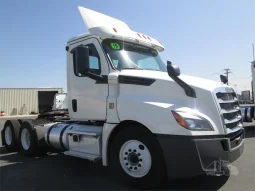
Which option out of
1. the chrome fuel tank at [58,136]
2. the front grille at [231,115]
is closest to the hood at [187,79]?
the front grille at [231,115]

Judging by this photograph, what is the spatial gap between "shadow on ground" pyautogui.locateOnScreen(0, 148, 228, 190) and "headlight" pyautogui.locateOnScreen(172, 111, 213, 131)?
1.13m

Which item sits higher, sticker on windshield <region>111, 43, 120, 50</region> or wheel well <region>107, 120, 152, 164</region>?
sticker on windshield <region>111, 43, 120, 50</region>

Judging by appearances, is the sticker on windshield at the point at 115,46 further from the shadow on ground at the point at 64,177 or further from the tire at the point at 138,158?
the shadow on ground at the point at 64,177

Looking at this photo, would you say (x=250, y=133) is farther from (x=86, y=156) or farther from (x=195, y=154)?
(x=195, y=154)

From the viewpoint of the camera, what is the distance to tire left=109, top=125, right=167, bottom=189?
14.7 ft

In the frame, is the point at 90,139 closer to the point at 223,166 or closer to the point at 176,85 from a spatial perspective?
the point at 176,85

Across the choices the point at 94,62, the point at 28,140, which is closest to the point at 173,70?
the point at 94,62

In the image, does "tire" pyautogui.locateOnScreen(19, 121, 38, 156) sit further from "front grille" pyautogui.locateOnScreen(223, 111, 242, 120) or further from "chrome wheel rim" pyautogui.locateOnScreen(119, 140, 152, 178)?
"front grille" pyautogui.locateOnScreen(223, 111, 242, 120)

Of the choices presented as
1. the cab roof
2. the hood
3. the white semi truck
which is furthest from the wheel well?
the cab roof

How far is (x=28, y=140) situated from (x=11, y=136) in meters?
0.93

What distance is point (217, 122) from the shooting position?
14.4 feet

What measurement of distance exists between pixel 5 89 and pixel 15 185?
41.6m

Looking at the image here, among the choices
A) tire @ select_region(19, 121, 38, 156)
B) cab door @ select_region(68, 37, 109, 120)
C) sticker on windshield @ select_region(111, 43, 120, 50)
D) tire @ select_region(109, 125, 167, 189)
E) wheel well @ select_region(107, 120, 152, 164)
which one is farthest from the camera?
tire @ select_region(19, 121, 38, 156)

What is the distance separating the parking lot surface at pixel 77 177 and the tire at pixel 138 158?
31 cm
